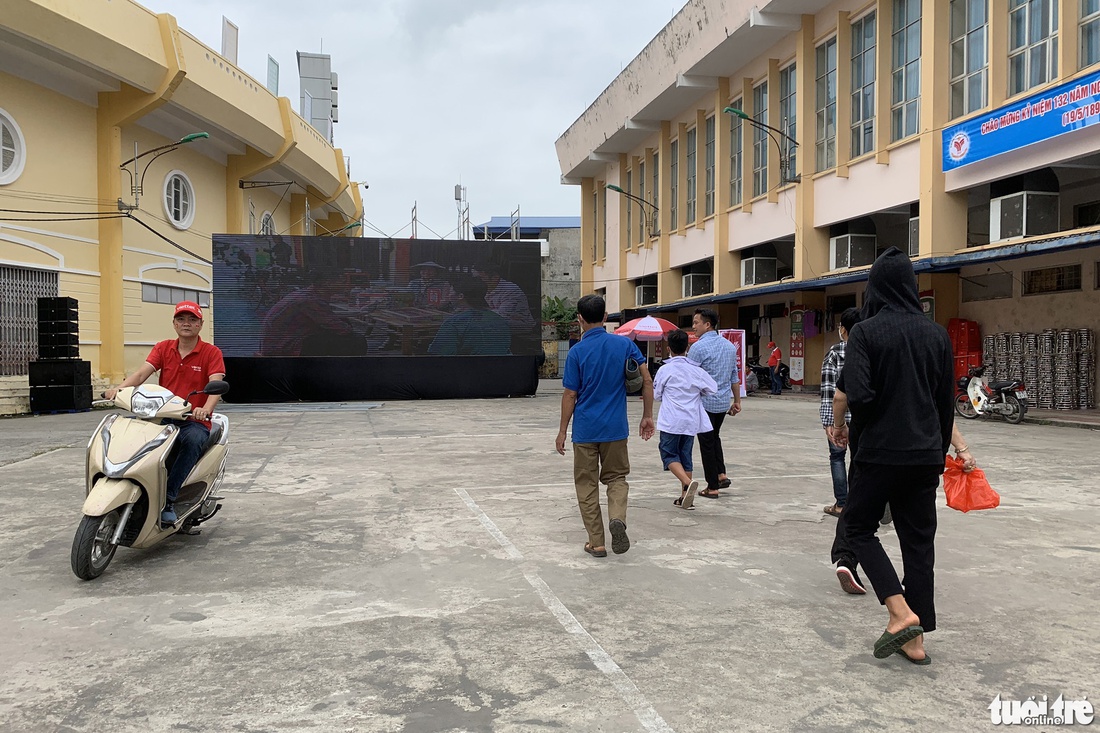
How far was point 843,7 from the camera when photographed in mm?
22109

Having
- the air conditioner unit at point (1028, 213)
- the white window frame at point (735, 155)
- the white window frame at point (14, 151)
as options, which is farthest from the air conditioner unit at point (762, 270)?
the white window frame at point (14, 151)

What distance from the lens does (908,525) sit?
3.69 m

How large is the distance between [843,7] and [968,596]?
21.3 meters

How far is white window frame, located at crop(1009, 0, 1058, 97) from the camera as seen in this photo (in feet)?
52.3

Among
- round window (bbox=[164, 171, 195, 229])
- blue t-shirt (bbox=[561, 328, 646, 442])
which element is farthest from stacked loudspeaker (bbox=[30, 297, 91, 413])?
blue t-shirt (bbox=[561, 328, 646, 442])

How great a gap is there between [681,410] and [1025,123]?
41.0 ft

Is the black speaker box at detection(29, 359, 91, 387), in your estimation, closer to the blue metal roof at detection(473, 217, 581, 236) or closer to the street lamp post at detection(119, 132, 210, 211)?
the street lamp post at detection(119, 132, 210, 211)

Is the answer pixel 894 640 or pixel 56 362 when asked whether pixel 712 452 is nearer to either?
pixel 894 640

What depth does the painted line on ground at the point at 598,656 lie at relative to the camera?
305 cm

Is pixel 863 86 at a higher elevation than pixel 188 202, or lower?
higher

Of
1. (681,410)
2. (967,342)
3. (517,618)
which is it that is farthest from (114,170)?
(517,618)

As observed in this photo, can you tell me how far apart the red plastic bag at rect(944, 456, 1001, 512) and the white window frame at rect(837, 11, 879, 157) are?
18948 mm

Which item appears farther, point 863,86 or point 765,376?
point 765,376

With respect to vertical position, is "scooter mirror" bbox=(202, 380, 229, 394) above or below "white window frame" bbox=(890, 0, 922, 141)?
below
